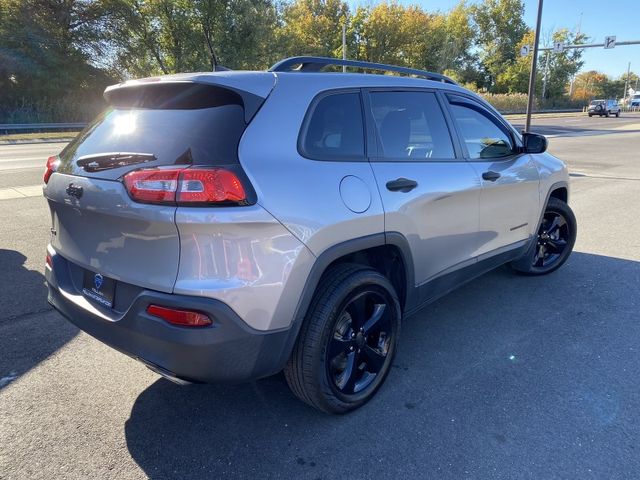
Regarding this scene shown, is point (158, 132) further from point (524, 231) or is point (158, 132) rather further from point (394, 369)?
point (524, 231)

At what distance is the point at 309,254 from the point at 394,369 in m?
1.29

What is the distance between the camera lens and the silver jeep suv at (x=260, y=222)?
78.7 inches

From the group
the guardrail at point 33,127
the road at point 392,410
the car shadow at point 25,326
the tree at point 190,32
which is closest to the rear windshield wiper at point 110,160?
the road at point 392,410

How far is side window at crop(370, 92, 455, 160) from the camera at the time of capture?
9.32 ft

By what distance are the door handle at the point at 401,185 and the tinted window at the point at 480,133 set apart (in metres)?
0.87

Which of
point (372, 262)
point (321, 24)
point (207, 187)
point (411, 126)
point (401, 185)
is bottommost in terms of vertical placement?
point (372, 262)

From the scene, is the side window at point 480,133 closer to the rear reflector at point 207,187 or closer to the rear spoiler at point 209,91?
the rear spoiler at point 209,91

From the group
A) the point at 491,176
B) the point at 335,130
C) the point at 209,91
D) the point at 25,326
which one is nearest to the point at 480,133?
the point at 491,176

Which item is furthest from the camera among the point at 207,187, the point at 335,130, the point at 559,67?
the point at 559,67

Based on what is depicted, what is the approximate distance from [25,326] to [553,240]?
4.76 m

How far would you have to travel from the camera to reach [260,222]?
201 cm

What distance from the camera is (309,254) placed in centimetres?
221

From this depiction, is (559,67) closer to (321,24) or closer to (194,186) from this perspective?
(321,24)

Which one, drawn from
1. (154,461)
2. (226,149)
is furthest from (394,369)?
(226,149)
